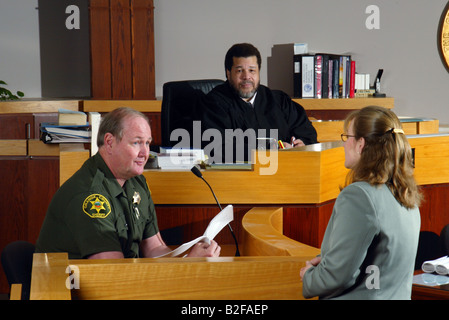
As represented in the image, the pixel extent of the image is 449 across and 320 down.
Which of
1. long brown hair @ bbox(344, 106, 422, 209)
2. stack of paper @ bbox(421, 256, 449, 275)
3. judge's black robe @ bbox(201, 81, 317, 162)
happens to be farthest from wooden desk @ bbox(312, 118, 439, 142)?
long brown hair @ bbox(344, 106, 422, 209)

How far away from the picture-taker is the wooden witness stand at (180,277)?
58.0 inches

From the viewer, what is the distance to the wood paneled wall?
4.64 metres

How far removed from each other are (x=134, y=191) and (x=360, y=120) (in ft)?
3.05

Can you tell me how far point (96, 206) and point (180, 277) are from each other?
53 centimetres

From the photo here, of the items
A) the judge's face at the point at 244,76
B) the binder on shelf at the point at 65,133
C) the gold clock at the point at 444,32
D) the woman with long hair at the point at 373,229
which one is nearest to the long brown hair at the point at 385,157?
the woman with long hair at the point at 373,229

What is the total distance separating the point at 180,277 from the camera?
1.52 m

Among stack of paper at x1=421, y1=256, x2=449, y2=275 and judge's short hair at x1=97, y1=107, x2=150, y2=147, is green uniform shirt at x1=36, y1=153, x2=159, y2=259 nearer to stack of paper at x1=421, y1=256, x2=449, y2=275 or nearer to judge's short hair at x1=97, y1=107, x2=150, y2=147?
judge's short hair at x1=97, y1=107, x2=150, y2=147

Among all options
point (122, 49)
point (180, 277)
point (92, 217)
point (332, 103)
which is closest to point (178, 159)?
point (92, 217)

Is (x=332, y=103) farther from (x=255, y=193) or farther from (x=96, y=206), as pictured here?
(x=96, y=206)

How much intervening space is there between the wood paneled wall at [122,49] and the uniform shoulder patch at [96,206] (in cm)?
285

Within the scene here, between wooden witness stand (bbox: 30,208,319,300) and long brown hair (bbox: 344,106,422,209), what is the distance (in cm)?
31

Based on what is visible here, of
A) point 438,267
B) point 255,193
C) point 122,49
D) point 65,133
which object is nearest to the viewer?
point 438,267
